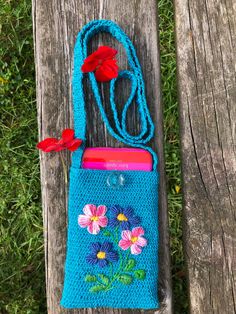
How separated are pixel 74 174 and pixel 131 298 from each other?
0.42 m

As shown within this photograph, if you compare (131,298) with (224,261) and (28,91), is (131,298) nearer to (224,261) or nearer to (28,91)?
(224,261)

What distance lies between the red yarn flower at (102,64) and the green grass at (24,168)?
2.35 feet

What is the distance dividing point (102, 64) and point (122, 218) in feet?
1.58

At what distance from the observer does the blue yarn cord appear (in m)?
1.44

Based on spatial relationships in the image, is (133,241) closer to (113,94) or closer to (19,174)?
(113,94)

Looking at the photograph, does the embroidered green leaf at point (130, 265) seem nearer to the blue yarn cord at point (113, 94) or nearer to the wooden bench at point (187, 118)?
the wooden bench at point (187, 118)

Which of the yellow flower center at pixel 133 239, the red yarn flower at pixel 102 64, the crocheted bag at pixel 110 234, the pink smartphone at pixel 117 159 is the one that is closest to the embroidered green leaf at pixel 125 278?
the crocheted bag at pixel 110 234

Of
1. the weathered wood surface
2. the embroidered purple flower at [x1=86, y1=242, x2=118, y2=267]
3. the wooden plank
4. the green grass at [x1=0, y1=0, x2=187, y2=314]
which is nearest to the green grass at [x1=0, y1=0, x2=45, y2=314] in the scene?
the green grass at [x1=0, y1=0, x2=187, y2=314]

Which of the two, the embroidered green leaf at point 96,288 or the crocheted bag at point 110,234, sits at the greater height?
the crocheted bag at point 110,234

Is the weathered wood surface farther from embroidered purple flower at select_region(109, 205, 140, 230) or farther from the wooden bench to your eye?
embroidered purple flower at select_region(109, 205, 140, 230)

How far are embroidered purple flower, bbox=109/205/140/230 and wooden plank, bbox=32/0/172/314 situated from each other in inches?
5.1

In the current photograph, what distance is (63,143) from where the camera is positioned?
1.35m

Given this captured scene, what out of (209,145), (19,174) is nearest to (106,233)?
(209,145)

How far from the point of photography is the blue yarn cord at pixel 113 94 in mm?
1438
